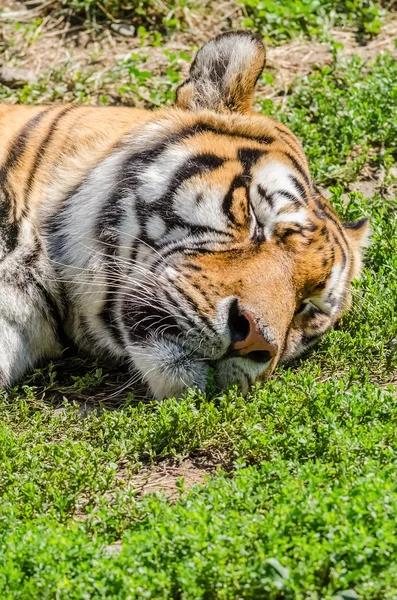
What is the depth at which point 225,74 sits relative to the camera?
4492 mm

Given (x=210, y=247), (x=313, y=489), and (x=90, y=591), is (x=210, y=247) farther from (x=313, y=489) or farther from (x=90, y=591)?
(x=90, y=591)

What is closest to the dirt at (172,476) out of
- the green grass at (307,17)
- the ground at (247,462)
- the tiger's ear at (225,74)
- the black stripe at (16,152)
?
the ground at (247,462)

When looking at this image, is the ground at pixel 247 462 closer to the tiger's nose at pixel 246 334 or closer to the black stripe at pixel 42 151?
the tiger's nose at pixel 246 334

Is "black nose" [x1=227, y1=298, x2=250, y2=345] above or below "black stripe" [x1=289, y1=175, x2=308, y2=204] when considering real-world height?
below

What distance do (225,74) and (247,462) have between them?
1858mm

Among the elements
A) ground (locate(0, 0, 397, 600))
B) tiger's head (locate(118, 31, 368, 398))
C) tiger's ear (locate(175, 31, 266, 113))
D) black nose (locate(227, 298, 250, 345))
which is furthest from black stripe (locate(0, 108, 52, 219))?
black nose (locate(227, 298, 250, 345))

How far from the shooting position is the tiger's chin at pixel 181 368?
380cm

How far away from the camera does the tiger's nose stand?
3668 millimetres

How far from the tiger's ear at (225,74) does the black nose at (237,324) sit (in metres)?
1.23

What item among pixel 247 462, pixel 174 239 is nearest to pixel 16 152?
pixel 174 239

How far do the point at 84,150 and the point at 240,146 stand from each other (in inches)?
28.4

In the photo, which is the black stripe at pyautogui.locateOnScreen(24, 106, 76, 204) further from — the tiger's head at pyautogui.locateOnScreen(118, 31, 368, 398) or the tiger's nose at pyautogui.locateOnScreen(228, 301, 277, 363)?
the tiger's nose at pyautogui.locateOnScreen(228, 301, 277, 363)

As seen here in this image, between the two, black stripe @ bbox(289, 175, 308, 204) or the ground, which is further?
black stripe @ bbox(289, 175, 308, 204)

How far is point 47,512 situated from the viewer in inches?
129
